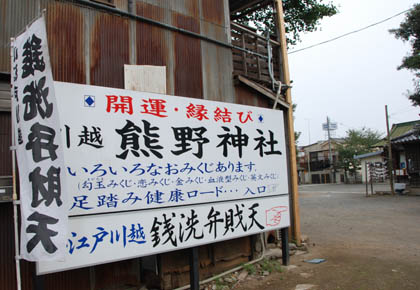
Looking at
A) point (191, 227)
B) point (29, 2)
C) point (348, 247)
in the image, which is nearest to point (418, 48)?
point (348, 247)

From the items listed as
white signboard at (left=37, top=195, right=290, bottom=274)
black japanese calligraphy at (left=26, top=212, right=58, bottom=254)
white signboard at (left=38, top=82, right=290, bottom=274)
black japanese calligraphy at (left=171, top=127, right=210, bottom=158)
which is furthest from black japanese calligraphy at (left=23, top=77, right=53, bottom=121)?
black japanese calligraphy at (left=171, top=127, right=210, bottom=158)

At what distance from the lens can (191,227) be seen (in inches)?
214

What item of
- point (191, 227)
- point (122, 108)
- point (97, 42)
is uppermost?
point (97, 42)

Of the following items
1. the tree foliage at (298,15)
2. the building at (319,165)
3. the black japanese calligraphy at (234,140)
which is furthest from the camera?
the building at (319,165)

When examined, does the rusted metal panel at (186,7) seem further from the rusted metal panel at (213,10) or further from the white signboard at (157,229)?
the white signboard at (157,229)

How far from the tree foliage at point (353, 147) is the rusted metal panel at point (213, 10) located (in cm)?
4098

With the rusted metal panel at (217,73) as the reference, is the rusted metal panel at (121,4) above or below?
above

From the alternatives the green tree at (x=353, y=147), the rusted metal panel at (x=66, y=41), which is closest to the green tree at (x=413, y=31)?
the rusted metal panel at (x=66, y=41)

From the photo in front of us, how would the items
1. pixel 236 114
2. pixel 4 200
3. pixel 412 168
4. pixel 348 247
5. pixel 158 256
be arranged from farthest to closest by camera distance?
1. pixel 412 168
2. pixel 348 247
3. pixel 236 114
4. pixel 158 256
5. pixel 4 200

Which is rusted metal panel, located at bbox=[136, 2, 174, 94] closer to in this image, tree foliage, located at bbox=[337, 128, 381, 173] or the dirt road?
the dirt road

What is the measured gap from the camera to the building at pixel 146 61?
4504 millimetres

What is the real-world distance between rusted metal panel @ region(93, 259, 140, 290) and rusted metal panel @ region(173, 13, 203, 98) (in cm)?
326

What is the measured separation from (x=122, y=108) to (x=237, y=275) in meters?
4.10

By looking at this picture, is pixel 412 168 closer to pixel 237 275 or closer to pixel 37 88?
pixel 237 275
